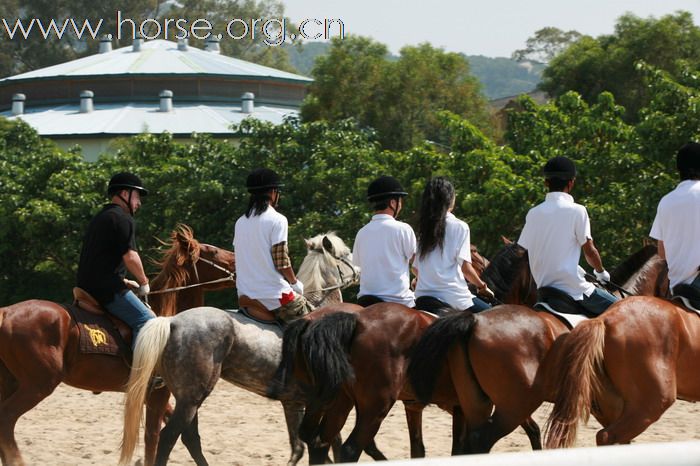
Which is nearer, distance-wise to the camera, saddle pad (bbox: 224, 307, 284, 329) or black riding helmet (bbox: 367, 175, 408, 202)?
black riding helmet (bbox: 367, 175, 408, 202)

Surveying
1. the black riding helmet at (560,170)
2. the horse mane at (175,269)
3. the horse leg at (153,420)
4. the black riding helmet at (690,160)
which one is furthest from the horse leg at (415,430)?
the black riding helmet at (690,160)

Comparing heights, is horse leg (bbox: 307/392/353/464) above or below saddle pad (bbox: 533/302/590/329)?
below

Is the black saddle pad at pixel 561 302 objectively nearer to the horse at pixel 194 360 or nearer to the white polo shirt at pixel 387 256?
the white polo shirt at pixel 387 256

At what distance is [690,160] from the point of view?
830 centimetres

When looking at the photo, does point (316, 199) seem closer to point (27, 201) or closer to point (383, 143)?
point (383, 143)

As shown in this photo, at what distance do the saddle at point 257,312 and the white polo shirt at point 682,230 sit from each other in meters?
3.30

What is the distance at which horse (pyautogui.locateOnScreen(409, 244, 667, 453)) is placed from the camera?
7586 mm

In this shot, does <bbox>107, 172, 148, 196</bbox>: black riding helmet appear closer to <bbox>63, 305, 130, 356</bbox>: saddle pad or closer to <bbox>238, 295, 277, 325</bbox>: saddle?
<bbox>63, 305, 130, 356</bbox>: saddle pad

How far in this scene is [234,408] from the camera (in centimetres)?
1419

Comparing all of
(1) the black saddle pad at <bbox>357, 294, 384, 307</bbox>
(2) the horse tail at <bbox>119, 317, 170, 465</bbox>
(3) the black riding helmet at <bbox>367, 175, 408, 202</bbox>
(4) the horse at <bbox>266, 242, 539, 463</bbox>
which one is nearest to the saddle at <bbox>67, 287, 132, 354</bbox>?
(2) the horse tail at <bbox>119, 317, 170, 465</bbox>

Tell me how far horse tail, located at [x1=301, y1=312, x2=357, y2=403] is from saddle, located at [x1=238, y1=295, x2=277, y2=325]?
96 centimetres

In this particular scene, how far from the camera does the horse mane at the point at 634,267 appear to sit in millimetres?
9305

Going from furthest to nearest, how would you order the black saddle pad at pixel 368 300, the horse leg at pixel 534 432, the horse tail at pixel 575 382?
the horse leg at pixel 534 432 → the black saddle pad at pixel 368 300 → the horse tail at pixel 575 382

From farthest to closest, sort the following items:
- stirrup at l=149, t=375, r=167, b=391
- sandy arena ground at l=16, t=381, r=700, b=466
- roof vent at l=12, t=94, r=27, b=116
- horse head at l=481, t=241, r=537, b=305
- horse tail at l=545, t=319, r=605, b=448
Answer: roof vent at l=12, t=94, r=27, b=116
sandy arena ground at l=16, t=381, r=700, b=466
horse head at l=481, t=241, r=537, b=305
stirrup at l=149, t=375, r=167, b=391
horse tail at l=545, t=319, r=605, b=448
